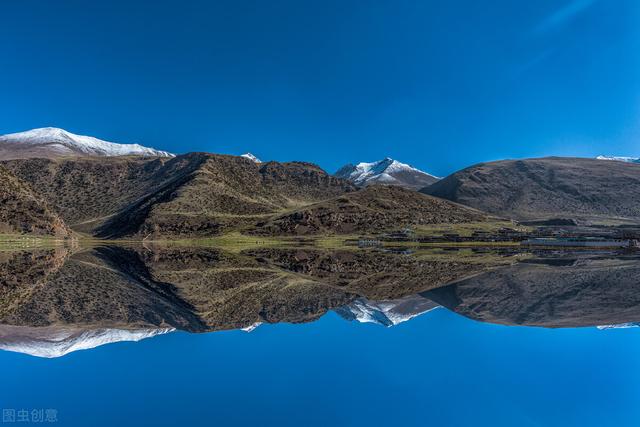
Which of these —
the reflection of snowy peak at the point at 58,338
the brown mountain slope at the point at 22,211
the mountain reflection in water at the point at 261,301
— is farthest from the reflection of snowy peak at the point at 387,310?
the brown mountain slope at the point at 22,211

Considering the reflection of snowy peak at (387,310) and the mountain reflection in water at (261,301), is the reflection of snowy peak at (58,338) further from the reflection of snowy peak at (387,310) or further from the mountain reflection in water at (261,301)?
the reflection of snowy peak at (387,310)

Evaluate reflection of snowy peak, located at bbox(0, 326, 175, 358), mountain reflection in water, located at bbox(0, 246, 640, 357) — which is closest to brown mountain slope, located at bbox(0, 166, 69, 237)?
mountain reflection in water, located at bbox(0, 246, 640, 357)

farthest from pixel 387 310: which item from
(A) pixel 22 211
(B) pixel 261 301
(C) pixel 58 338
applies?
(A) pixel 22 211

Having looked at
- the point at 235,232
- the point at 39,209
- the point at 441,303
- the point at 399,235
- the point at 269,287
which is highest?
the point at 39,209

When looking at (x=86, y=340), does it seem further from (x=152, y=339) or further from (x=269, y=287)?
(x=269, y=287)

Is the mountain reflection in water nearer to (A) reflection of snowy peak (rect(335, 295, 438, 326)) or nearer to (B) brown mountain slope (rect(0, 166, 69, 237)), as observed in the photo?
(A) reflection of snowy peak (rect(335, 295, 438, 326))

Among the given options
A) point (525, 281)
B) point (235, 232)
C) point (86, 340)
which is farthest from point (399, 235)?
point (86, 340)
